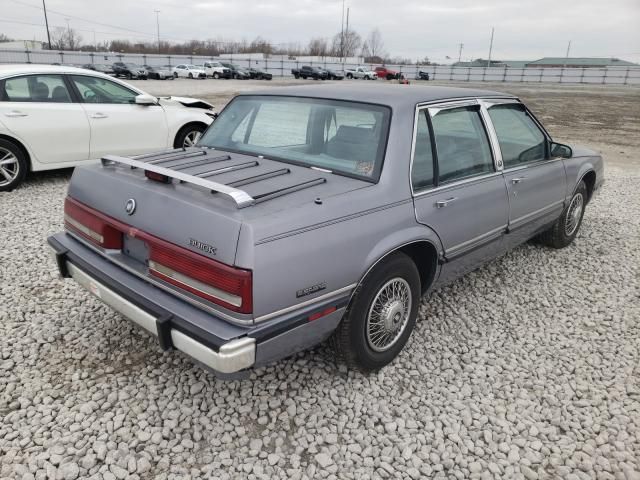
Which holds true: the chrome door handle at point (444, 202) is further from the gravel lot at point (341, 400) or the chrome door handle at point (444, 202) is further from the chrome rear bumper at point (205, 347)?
the chrome rear bumper at point (205, 347)

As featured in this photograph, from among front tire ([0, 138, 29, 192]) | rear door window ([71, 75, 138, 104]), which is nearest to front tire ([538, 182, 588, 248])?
rear door window ([71, 75, 138, 104])

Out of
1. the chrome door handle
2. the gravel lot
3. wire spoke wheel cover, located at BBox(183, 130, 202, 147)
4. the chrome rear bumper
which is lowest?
the gravel lot

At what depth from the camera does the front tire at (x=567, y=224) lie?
4887 mm

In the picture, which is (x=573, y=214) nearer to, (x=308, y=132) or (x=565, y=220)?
(x=565, y=220)

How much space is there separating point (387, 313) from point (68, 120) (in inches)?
215

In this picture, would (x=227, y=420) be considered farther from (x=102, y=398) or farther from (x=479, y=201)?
(x=479, y=201)

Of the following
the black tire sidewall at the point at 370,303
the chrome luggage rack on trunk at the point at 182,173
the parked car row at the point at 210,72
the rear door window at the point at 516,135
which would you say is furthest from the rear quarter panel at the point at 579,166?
the parked car row at the point at 210,72

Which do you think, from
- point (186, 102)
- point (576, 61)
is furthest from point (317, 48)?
point (186, 102)

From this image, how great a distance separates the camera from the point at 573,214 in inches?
199

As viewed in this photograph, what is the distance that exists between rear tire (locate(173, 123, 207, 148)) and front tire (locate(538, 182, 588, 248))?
5.14 metres

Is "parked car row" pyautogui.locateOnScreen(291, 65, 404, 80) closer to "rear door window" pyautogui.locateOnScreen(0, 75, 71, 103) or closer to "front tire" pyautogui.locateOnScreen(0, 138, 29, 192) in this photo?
"rear door window" pyautogui.locateOnScreen(0, 75, 71, 103)

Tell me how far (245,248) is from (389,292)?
1103mm

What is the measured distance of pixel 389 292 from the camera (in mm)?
2848

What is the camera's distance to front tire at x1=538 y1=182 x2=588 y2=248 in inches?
192
